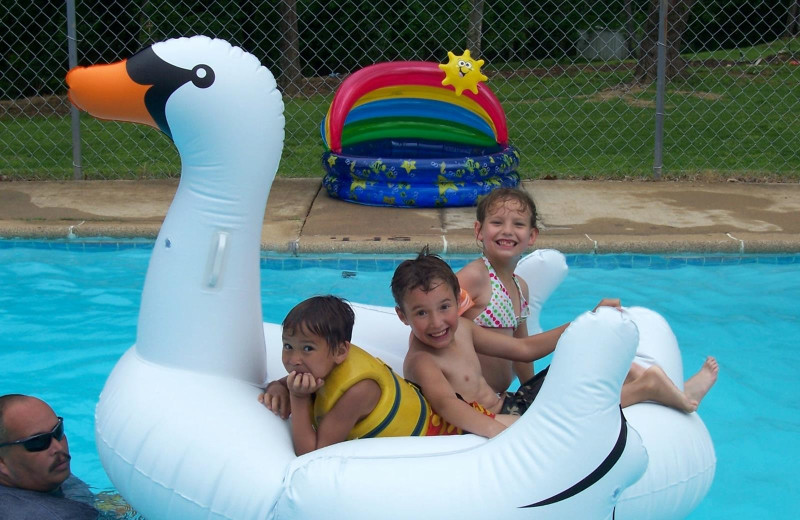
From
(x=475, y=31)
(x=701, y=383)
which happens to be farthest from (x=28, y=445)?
(x=475, y=31)

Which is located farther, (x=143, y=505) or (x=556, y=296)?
(x=556, y=296)

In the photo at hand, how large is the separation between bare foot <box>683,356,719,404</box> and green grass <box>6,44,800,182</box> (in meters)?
3.94

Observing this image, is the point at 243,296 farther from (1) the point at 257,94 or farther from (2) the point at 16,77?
(2) the point at 16,77

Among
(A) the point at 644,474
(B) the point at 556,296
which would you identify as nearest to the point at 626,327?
(A) the point at 644,474

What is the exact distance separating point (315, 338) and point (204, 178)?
536mm

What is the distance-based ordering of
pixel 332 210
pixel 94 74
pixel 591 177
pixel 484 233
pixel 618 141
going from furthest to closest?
pixel 618 141, pixel 591 177, pixel 332 210, pixel 484 233, pixel 94 74

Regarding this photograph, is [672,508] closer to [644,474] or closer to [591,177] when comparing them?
[644,474]

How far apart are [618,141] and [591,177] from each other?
1.44 meters

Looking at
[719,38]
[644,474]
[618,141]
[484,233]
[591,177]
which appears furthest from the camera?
[719,38]

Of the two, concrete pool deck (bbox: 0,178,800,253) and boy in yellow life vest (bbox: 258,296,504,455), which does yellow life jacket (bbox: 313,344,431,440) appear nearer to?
boy in yellow life vest (bbox: 258,296,504,455)

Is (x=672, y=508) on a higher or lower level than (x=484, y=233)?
lower

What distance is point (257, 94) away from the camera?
240cm

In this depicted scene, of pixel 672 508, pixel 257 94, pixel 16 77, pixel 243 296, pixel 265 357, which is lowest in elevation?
pixel 672 508

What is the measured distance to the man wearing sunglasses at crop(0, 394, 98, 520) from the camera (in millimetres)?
2164
